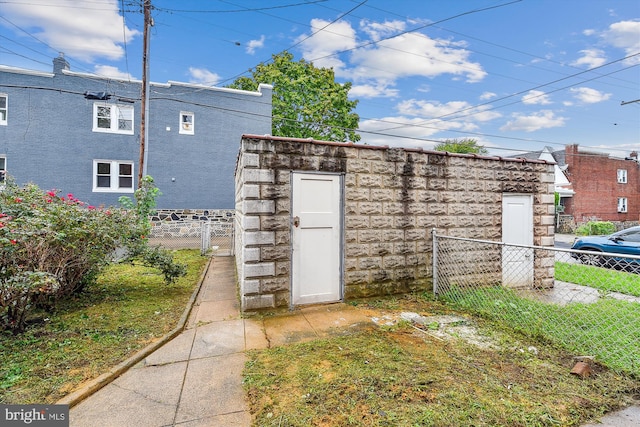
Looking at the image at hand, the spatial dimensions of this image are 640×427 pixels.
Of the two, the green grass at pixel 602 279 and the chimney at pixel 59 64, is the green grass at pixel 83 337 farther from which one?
the chimney at pixel 59 64

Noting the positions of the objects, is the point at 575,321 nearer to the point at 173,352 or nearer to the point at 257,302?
the point at 257,302

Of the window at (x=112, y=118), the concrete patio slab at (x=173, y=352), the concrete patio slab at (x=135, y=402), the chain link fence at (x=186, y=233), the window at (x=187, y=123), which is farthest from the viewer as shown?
the window at (x=187, y=123)

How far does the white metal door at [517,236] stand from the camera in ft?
19.9

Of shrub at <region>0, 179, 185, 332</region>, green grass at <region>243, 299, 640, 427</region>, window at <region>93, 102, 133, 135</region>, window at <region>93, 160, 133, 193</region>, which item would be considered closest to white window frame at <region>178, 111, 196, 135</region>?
window at <region>93, 102, 133, 135</region>

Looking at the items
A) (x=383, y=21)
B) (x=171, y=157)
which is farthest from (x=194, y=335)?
(x=171, y=157)

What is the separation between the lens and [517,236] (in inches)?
242

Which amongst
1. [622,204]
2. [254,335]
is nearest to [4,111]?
[254,335]

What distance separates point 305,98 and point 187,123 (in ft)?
29.3

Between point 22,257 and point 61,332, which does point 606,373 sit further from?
point 22,257

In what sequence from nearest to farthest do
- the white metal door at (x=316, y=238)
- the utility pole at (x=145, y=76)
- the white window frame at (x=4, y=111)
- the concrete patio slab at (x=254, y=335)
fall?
the concrete patio slab at (x=254, y=335)
the white metal door at (x=316, y=238)
the utility pole at (x=145, y=76)
the white window frame at (x=4, y=111)

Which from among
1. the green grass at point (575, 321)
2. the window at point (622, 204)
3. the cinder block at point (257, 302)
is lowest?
the green grass at point (575, 321)

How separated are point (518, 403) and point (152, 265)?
18.8ft

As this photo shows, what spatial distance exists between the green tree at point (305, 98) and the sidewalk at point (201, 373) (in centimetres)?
1786

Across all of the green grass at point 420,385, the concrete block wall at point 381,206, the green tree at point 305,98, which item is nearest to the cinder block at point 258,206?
the concrete block wall at point 381,206
